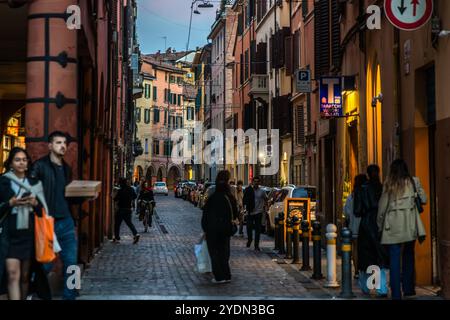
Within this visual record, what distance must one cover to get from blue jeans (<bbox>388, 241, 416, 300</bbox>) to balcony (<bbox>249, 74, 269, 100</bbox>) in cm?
3653

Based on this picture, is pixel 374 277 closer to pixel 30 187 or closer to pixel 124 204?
pixel 30 187

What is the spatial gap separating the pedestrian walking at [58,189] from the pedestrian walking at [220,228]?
4.53 m

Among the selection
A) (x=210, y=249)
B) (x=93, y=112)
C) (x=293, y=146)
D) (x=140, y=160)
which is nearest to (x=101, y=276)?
(x=210, y=249)

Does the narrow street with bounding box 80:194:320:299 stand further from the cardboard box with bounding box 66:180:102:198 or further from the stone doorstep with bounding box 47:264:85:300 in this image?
the cardboard box with bounding box 66:180:102:198

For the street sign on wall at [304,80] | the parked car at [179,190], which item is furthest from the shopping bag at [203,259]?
the parked car at [179,190]

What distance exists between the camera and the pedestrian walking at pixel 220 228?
14.7 metres

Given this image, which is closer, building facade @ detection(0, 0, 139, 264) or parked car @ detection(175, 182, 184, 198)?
building facade @ detection(0, 0, 139, 264)

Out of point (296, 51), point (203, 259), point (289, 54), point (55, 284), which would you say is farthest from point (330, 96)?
point (289, 54)

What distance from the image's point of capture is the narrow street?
1311 centimetres

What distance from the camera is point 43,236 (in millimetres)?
9336

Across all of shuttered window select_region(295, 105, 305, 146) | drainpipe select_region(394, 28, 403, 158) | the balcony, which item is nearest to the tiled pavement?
drainpipe select_region(394, 28, 403, 158)

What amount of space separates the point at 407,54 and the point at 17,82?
11.0 metres

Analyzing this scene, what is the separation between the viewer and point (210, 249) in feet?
49.0

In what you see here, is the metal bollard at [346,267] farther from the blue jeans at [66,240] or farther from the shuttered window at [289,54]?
the shuttered window at [289,54]
